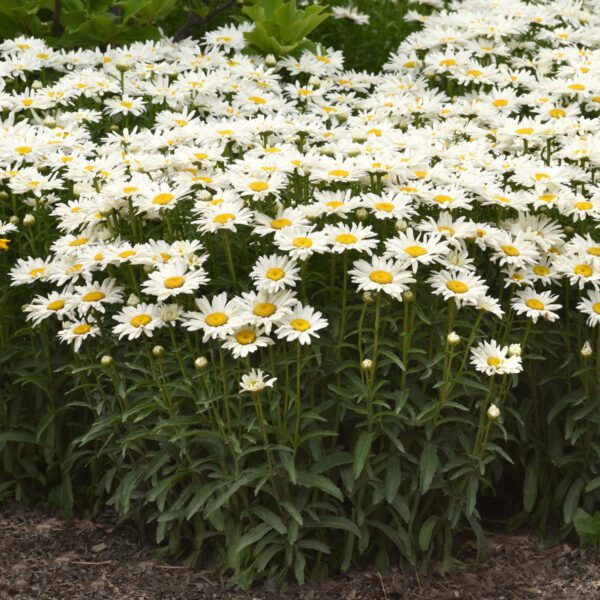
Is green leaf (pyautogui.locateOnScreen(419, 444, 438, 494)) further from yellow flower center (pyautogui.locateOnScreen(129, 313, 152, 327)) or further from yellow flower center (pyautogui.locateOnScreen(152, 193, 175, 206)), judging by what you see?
yellow flower center (pyautogui.locateOnScreen(152, 193, 175, 206))

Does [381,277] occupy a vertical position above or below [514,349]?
above

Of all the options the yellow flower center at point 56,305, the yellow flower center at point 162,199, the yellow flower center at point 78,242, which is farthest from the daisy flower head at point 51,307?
the yellow flower center at point 162,199

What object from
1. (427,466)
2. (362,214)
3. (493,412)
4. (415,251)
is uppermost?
(362,214)

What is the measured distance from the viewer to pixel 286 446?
3.09 m

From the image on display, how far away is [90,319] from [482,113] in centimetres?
212

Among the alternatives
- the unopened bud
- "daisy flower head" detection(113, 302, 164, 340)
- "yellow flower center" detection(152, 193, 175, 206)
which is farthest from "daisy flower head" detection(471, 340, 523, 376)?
"yellow flower center" detection(152, 193, 175, 206)

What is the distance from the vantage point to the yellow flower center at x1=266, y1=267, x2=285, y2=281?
3030mm

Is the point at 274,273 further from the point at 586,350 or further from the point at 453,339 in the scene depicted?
the point at 586,350

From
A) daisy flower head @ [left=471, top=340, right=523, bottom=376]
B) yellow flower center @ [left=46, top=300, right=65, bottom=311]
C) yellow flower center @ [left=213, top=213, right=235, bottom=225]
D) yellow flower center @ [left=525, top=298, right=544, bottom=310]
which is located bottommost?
daisy flower head @ [left=471, top=340, right=523, bottom=376]

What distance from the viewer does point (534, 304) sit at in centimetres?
324

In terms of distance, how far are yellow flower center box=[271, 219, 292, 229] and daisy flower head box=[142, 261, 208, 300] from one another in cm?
29

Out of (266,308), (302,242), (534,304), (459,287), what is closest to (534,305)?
(534,304)

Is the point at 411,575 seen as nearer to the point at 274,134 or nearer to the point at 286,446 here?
the point at 286,446

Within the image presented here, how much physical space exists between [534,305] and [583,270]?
0.21 meters
